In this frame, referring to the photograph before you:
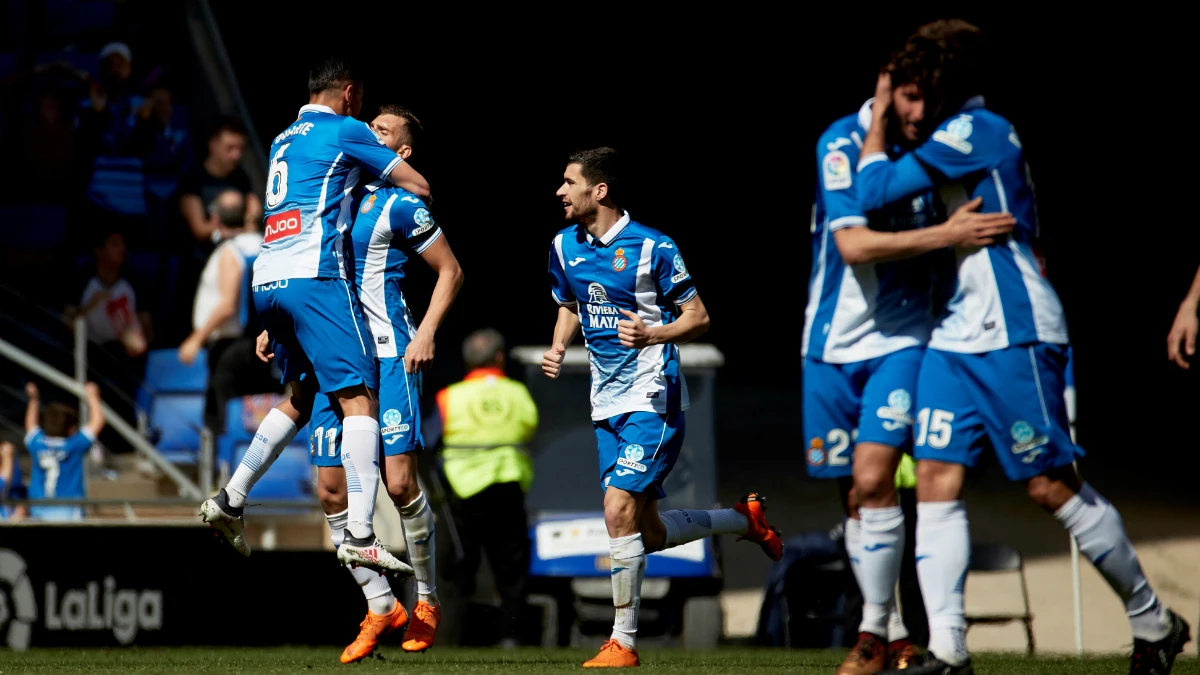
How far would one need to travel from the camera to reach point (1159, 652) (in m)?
4.60

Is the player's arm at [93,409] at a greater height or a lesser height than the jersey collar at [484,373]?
lesser

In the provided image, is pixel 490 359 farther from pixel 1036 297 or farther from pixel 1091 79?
pixel 1091 79

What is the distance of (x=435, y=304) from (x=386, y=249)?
52 cm

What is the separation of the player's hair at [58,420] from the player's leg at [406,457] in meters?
4.46

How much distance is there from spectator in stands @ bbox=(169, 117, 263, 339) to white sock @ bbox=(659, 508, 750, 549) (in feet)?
21.2

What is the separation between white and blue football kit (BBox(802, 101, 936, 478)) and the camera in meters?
4.96

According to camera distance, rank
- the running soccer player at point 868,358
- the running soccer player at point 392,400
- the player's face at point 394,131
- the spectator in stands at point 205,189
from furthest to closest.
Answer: the spectator in stands at point 205,189, the player's face at point 394,131, the running soccer player at point 392,400, the running soccer player at point 868,358

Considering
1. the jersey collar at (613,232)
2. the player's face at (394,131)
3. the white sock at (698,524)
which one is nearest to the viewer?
the jersey collar at (613,232)

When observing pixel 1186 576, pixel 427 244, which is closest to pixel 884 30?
pixel 1186 576

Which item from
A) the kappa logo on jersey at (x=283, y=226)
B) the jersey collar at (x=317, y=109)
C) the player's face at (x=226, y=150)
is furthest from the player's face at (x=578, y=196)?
the player's face at (x=226, y=150)

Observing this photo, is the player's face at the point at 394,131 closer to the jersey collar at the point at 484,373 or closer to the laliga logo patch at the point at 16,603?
the jersey collar at the point at 484,373

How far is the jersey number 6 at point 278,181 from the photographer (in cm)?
577

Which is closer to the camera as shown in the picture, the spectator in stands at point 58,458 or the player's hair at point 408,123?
the player's hair at point 408,123

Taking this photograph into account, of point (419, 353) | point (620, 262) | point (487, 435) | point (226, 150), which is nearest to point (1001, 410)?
point (620, 262)
